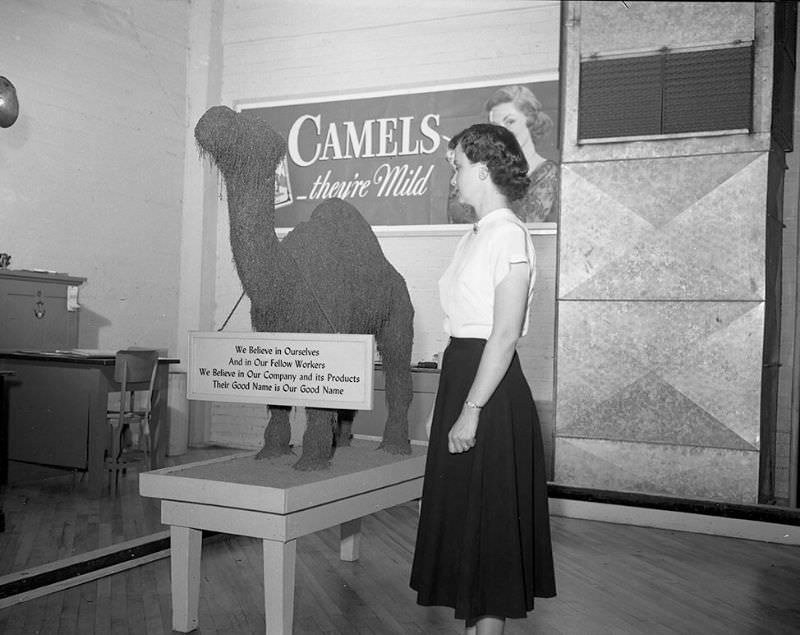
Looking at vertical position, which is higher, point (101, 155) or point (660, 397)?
point (101, 155)

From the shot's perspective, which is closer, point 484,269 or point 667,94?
point 484,269

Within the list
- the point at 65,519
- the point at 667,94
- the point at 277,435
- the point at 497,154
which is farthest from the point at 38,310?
the point at 497,154

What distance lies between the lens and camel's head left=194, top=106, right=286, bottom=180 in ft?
8.65

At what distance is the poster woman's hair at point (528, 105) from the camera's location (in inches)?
250

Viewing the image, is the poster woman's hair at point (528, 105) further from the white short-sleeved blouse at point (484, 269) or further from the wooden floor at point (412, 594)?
the white short-sleeved blouse at point (484, 269)

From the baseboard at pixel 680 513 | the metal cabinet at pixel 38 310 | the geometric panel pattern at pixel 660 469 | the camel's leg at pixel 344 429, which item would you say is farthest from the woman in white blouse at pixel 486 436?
the metal cabinet at pixel 38 310

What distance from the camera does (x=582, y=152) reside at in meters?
5.06

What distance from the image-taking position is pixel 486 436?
215 cm

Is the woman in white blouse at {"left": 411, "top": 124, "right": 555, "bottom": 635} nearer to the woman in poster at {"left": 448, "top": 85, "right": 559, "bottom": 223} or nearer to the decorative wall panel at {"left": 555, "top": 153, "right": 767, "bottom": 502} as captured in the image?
the decorative wall panel at {"left": 555, "top": 153, "right": 767, "bottom": 502}

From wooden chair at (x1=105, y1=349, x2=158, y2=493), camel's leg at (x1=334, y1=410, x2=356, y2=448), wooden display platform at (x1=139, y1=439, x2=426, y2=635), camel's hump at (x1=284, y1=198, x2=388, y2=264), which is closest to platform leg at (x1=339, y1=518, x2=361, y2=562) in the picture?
camel's leg at (x1=334, y1=410, x2=356, y2=448)

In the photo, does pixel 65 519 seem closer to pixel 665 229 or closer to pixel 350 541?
pixel 350 541

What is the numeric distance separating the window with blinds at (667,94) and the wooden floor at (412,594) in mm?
2449

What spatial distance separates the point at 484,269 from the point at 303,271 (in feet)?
3.08

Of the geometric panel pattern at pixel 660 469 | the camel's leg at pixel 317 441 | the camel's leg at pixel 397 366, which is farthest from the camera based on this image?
the geometric panel pattern at pixel 660 469
